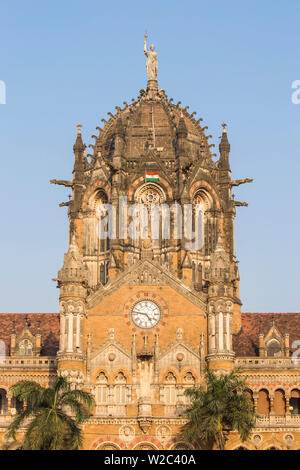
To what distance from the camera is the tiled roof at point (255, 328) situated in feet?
281

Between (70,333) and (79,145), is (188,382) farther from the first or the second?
(79,145)

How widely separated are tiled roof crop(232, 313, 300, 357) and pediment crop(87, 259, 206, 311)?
7790 mm

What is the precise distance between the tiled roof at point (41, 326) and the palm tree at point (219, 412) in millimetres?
18299

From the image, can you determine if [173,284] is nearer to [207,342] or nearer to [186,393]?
[207,342]

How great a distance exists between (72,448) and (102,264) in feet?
80.6

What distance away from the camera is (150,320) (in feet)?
263

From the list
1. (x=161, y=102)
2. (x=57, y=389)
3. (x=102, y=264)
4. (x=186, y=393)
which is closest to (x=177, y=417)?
(x=186, y=393)

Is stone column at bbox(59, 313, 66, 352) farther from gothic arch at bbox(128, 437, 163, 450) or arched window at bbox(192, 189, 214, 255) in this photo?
arched window at bbox(192, 189, 214, 255)

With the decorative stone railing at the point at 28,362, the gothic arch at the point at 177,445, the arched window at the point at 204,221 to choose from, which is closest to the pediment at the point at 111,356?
the decorative stone railing at the point at 28,362

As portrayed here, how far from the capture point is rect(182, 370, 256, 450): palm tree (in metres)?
68.6

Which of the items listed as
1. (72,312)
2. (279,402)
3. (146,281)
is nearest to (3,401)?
(72,312)

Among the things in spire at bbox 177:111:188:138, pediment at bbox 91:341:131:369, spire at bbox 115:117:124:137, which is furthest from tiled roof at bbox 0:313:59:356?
spire at bbox 177:111:188:138

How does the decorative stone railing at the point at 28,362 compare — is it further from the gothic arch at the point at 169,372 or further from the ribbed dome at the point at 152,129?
the ribbed dome at the point at 152,129

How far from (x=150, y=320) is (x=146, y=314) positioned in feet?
1.79
